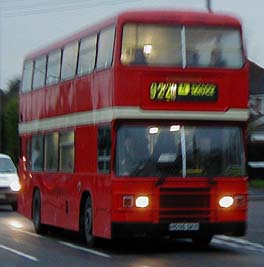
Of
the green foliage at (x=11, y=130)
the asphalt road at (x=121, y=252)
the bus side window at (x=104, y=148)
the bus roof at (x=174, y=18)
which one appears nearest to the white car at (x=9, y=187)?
the asphalt road at (x=121, y=252)

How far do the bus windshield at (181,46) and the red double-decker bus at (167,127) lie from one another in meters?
0.02

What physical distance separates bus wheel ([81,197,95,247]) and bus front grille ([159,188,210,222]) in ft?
5.99

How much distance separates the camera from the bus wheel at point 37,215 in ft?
77.1

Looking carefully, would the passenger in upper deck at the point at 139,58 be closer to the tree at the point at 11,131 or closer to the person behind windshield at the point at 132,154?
the person behind windshield at the point at 132,154

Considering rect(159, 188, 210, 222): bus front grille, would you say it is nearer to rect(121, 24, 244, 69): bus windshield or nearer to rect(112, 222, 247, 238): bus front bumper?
rect(112, 222, 247, 238): bus front bumper

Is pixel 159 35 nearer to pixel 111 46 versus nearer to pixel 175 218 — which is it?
pixel 111 46

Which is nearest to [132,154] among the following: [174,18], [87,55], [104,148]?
[104,148]

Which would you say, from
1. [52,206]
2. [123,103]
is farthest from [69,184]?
[123,103]

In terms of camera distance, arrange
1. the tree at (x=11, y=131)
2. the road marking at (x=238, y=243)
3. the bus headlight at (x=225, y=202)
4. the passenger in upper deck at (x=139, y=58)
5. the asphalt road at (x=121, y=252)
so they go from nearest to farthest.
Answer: the asphalt road at (x=121, y=252) → the passenger in upper deck at (x=139, y=58) → the bus headlight at (x=225, y=202) → the road marking at (x=238, y=243) → the tree at (x=11, y=131)

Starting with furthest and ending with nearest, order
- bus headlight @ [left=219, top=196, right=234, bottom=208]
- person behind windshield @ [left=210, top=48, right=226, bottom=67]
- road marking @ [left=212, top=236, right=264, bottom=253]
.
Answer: road marking @ [left=212, top=236, right=264, bottom=253] < person behind windshield @ [left=210, top=48, right=226, bottom=67] < bus headlight @ [left=219, top=196, right=234, bottom=208]

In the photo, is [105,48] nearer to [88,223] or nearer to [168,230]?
[88,223]

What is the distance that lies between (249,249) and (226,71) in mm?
3397

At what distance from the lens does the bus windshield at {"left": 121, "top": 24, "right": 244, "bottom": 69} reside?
718 inches

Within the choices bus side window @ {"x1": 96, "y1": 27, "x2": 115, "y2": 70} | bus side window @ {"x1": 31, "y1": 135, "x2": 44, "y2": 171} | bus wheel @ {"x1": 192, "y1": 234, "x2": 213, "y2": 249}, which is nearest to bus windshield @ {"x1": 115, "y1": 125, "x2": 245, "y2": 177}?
bus side window @ {"x1": 96, "y1": 27, "x2": 115, "y2": 70}
